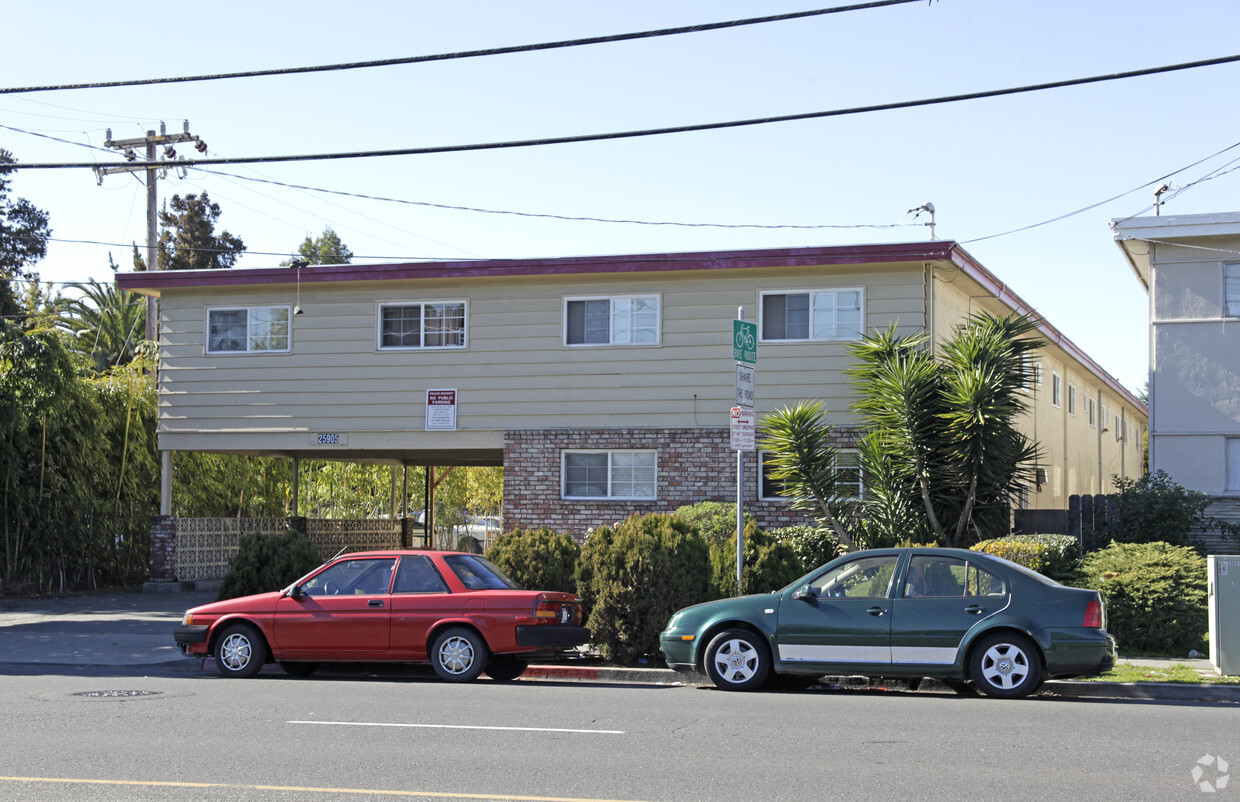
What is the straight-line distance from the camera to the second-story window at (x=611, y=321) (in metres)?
22.0

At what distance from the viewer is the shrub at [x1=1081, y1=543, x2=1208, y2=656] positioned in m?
14.9

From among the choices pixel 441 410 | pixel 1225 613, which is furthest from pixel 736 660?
pixel 441 410

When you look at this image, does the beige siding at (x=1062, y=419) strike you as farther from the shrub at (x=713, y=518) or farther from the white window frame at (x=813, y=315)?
the shrub at (x=713, y=518)

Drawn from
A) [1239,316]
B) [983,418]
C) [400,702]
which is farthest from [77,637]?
[1239,316]

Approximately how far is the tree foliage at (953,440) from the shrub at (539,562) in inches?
200

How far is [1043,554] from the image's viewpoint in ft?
53.3

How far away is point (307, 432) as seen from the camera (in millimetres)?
23469

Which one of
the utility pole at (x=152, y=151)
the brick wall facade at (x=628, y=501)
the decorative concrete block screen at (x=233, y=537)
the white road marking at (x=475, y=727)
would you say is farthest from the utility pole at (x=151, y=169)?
the white road marking at (x=475, y=727)

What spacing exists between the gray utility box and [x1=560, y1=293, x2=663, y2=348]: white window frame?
413 inches

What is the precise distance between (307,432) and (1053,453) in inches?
632

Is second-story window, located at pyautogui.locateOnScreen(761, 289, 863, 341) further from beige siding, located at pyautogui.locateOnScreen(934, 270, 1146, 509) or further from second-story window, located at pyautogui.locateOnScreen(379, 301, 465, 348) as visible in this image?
second-story window, located at pyautogui.locateOnScreen(379, 301, 465, 348)

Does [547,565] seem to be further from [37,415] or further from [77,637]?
[37,415]

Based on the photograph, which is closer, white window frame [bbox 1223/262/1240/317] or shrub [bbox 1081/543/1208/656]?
shrub [bbox 1081/543/1208/656]

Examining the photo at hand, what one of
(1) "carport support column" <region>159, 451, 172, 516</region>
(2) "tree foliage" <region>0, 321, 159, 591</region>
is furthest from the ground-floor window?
(2) "tree foliage" <region>0, 321, 159, 591</region>
